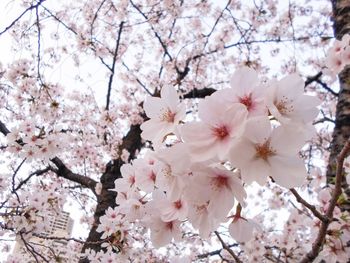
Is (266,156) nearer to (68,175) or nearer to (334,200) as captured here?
(334,200)

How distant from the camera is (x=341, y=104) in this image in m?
2.58

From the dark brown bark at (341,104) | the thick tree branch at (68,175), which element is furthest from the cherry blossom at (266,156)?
the thick tree branch at (68,175)

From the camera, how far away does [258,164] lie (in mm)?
745

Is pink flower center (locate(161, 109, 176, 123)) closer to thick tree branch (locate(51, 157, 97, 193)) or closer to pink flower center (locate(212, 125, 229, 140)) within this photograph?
pink flower center (locate(212, 125, 229, 140))

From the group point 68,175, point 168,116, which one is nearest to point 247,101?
point 168,116

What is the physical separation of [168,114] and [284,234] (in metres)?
3.00

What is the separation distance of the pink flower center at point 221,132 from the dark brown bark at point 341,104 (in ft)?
5.21

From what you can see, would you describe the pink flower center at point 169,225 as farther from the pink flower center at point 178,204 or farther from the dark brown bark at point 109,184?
the dark brown bark at point 109,184

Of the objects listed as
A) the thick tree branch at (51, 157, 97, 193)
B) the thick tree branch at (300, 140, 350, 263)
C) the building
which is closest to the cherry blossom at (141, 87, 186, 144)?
the thick tree branch at (300, 140, 350, 263)

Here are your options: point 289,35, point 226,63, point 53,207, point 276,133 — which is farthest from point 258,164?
point 226,63

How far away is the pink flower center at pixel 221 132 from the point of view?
0.72 m

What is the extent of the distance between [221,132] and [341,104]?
2.15m

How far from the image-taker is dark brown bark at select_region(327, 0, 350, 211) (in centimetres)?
239

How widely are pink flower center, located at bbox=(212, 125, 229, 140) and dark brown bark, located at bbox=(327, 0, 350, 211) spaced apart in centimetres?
159
